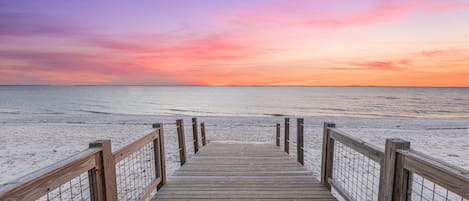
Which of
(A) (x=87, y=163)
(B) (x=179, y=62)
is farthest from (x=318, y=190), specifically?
(B) (x=179, y=62)

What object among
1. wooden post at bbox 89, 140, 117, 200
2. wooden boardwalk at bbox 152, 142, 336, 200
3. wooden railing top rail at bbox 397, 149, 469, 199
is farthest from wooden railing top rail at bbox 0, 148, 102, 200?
wooden railing top rail at bbox 397, 149, 469, 199

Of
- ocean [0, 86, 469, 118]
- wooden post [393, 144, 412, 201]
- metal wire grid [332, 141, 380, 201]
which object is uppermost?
wooden post [393, 144, 412, 201]

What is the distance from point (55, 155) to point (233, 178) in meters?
8.68

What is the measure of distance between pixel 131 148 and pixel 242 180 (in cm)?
210

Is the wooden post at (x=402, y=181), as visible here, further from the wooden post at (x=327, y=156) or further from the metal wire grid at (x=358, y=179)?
the metal wire grid at (x=358, y=179)

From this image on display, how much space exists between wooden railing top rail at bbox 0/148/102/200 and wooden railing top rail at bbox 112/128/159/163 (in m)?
0.46

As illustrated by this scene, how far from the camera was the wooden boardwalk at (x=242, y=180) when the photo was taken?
3.79 meters

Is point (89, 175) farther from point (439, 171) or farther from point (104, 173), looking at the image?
point (439, 171)

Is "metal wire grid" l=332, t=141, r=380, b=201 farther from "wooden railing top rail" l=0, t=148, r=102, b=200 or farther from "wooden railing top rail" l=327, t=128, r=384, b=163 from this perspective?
"wooden railing top rail" l=0, t=148, r=102, b=200

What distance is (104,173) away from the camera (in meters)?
2.48

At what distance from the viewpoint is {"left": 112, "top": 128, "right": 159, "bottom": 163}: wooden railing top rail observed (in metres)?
2.77

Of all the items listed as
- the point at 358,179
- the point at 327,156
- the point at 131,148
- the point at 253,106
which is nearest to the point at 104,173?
the point at 131,148

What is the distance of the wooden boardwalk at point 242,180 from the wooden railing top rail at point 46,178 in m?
1.78

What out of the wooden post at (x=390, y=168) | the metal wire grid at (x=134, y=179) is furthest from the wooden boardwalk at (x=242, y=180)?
the wooden post at (x=390, y=168)
